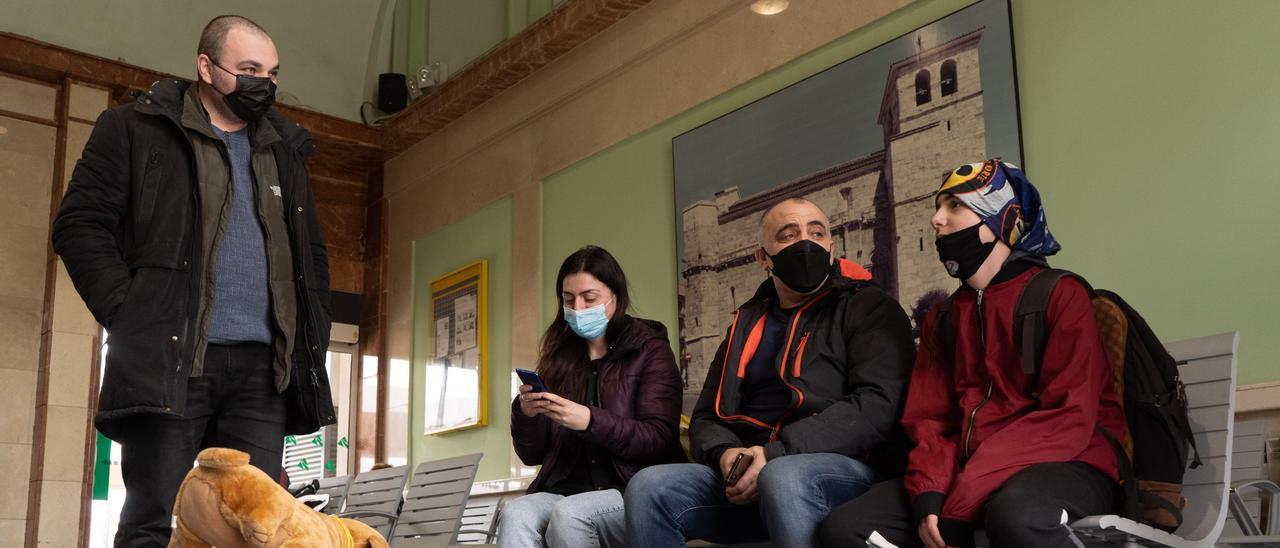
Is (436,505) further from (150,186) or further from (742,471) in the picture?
(150,186)

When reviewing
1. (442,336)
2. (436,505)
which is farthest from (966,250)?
(442,336)

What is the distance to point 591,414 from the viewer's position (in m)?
3.33

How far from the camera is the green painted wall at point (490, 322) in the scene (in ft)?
25.4

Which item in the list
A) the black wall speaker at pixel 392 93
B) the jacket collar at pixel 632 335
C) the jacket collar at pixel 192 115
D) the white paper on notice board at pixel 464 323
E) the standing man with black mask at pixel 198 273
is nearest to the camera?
the standing man with black mask at pixel 198 273

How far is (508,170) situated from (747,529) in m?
5.43

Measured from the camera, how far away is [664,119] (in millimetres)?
6734

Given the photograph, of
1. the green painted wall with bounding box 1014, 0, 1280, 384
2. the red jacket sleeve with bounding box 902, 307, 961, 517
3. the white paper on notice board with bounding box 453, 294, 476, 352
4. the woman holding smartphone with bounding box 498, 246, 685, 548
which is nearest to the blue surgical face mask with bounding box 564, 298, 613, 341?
the woman holding smartphone with bounding box 498, 246, 685, 548

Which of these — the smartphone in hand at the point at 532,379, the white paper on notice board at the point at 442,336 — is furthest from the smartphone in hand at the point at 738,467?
the white paper on notice board at the point at 442,336

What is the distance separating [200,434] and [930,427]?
5.56 ft

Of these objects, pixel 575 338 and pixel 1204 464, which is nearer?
pixel 1204 464

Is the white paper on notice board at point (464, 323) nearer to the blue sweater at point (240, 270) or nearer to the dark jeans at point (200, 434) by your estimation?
the blue sweater at point (240, 270)

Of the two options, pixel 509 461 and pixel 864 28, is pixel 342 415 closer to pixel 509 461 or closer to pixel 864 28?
pixel 509 461

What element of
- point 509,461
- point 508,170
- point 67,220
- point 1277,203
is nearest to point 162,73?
point 508,170

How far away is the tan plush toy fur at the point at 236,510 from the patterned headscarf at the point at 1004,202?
5.50ft
